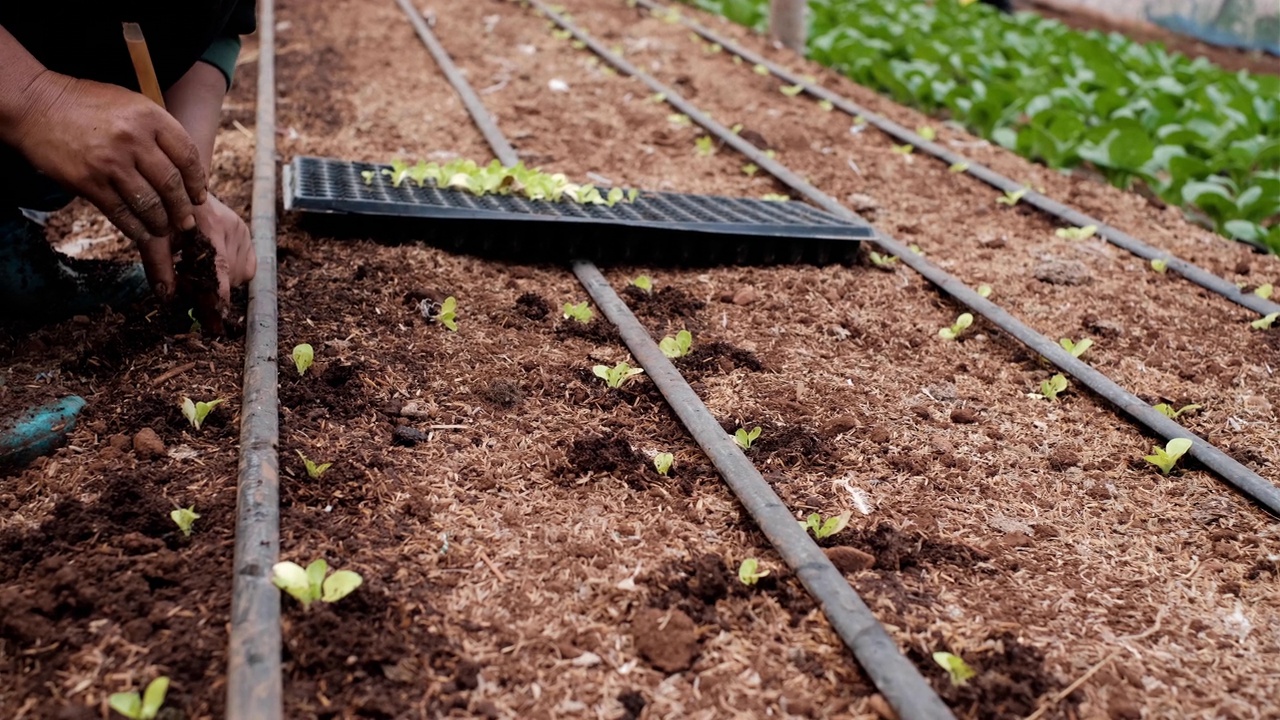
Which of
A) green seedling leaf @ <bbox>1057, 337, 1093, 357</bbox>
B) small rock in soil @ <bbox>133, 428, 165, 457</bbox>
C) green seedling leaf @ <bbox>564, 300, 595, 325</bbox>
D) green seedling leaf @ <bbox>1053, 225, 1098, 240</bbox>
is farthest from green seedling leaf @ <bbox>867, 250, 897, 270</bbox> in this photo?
small rock in soil @ <bbox>133, 428, 165, 457</bbox>

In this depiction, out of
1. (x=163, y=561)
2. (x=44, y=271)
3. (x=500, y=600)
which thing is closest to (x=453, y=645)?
(x=500, y=600)

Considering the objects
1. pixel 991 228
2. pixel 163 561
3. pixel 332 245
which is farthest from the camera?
pixel 991 228

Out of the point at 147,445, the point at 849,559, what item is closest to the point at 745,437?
the point at 849,559

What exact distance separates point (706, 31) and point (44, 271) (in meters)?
5.89

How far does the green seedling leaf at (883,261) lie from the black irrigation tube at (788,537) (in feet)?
3.72

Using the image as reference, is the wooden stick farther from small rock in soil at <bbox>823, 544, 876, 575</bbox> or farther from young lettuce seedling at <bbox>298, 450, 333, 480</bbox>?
small rock in soil at <bbox>823, 544, 876, 575</bbox>

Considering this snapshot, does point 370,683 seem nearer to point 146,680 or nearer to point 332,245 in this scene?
point 146,680

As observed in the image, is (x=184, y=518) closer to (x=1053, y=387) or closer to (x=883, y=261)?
(x=1053, y=387)

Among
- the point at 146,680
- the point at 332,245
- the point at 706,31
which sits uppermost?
the point at 146,680

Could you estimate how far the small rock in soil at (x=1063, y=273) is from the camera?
3.60 metres

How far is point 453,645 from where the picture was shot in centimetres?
172

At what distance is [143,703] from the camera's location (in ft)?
4.93

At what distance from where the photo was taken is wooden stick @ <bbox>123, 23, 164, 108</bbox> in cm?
209

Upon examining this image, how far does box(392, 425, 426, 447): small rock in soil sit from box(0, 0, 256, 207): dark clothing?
1.15 metres
